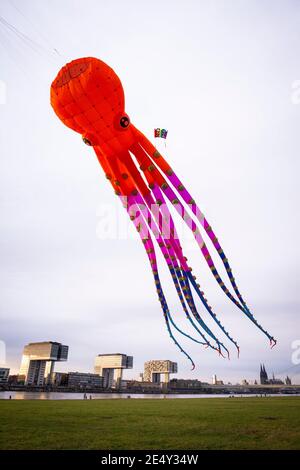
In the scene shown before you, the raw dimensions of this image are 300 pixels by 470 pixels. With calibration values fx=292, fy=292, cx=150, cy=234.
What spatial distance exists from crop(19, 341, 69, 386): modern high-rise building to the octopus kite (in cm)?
15675

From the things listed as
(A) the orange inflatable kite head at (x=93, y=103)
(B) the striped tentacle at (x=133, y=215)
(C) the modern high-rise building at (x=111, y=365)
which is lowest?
(C) the modern high-rise building at (x=111, y=365)

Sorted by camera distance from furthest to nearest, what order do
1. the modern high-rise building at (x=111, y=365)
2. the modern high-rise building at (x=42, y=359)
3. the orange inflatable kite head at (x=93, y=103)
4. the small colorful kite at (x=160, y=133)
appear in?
the modern high-rise building at (x=111, y=365)
the modern high-rise building at (x=42, y=359)
the small colorful kite at (x=160, y=133)
the orange inflatable kite head at (x=93, y=103)

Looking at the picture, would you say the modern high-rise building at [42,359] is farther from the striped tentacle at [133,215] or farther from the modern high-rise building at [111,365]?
the striped tentacle at [133,215]

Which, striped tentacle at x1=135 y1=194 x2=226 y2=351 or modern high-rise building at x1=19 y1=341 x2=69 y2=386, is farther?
modern high-rise building at x1=19 y1=341 x2=69 y2=386

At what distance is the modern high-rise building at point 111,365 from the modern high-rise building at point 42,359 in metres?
37.0

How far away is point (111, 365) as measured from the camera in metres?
183

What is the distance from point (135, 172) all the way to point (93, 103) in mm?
2990

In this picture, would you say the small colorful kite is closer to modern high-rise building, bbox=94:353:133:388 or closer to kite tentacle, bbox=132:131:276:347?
kite tentacle, bbox=132:131:276:347

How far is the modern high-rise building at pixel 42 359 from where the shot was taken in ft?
488

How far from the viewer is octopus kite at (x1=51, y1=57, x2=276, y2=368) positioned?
31.4 feet

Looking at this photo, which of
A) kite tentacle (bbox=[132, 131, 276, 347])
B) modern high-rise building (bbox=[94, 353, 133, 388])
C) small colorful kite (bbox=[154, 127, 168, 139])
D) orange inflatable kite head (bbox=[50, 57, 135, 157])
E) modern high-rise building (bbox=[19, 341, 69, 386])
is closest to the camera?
orange inflatable kite head (bbox=[50, 57, 135, 157])

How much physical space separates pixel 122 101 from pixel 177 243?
5.54 meters

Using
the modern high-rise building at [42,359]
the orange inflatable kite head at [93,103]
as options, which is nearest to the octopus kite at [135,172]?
the orange inflatable kite head at [93,103]

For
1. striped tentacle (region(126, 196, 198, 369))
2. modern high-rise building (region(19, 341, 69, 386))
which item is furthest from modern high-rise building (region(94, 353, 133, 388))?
striped tentacle (region(126, 196, 198, 369))
